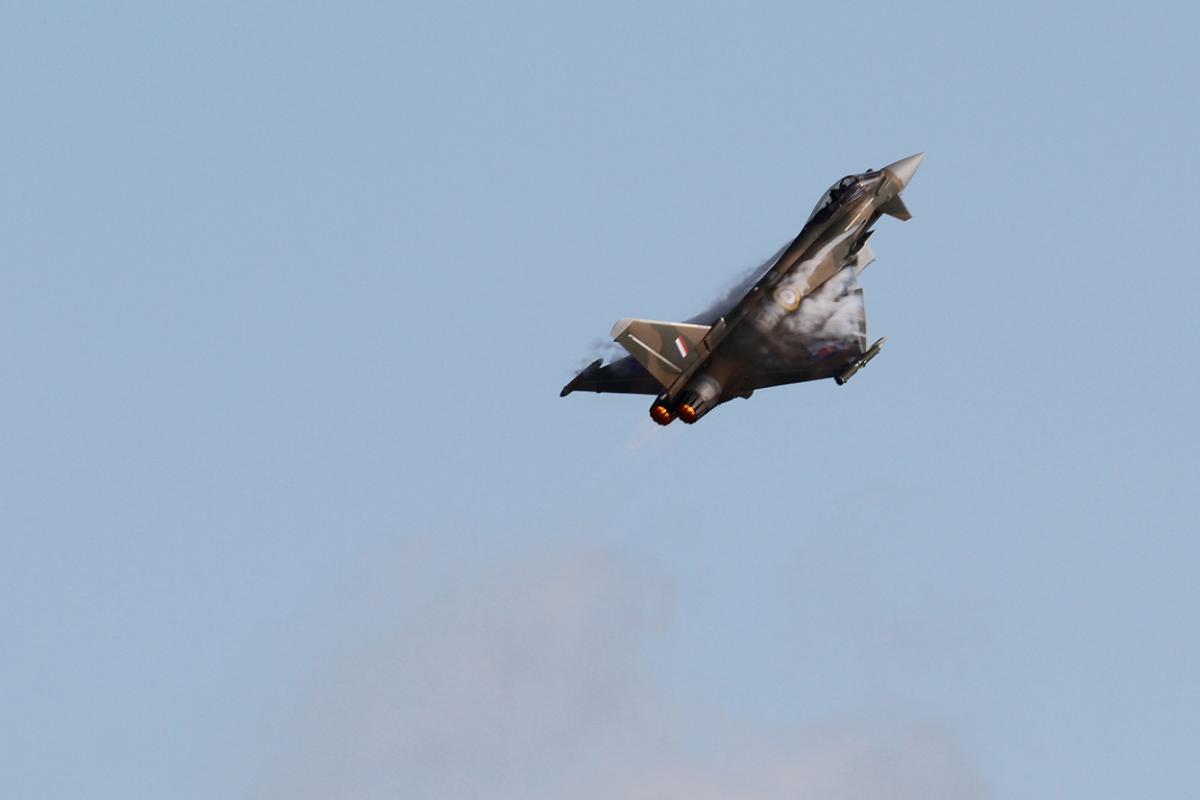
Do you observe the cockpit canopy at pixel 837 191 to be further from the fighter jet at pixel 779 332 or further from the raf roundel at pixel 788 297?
the raf roundel at pixel 788 297

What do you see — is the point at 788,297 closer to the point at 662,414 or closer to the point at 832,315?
the point at 832,315

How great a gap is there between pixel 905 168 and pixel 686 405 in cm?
1989

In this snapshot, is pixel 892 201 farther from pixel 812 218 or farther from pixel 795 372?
pixel 795 372

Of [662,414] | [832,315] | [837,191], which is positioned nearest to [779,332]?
[832,315]

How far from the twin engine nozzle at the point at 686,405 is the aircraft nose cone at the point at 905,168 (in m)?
17.7

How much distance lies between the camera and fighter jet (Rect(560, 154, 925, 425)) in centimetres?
7981

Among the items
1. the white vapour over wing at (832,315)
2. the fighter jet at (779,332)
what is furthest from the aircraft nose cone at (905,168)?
the white vapour over wing at (832,315)

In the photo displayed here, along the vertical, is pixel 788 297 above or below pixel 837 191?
below

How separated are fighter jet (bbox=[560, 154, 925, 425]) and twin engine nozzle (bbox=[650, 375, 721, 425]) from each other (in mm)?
43

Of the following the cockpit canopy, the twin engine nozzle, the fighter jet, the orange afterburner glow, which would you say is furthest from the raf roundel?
the orange afterburner glow

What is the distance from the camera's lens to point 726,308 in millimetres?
83125

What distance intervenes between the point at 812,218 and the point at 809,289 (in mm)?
4301

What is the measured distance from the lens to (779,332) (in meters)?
83.1

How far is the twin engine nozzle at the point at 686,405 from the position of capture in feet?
260
